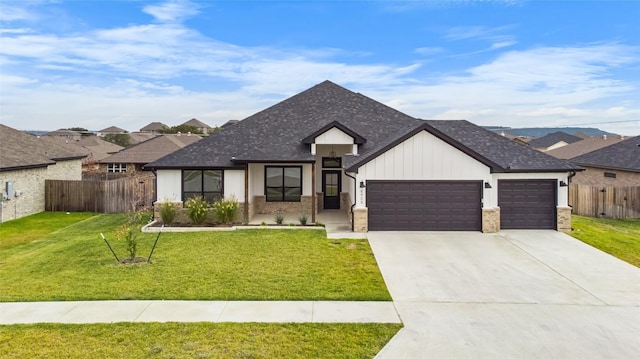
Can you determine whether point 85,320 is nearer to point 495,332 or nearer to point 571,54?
point 495,332

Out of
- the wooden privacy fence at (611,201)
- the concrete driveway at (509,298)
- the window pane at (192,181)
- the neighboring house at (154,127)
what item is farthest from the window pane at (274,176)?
the neighboring house at (154,127)

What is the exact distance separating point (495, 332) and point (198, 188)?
13972 mm

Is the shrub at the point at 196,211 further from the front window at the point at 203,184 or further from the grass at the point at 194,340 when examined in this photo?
the grass at the point at 194,340

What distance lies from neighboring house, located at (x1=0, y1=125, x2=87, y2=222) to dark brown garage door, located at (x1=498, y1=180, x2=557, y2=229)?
71.8 ft

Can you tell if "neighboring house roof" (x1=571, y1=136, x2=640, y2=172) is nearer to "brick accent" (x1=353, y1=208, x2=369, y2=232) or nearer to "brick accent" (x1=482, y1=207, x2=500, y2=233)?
"brick accent" (x1=482, y1=207, x2=500, y2=233)

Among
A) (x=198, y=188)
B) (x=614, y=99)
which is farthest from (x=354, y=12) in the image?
(x=614, y=99)

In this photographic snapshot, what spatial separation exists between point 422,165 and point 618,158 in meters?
16.4

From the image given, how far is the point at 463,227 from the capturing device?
15617 millimetres

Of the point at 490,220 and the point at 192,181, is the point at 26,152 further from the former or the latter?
the point at 490,220

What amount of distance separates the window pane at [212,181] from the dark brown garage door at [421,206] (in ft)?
22.2

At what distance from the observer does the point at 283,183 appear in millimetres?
19188

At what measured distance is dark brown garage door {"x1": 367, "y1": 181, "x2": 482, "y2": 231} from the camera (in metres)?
15.6

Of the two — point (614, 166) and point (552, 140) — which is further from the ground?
point (552, 140)

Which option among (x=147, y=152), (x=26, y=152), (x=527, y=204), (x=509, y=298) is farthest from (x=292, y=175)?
(x=147, y=152)
